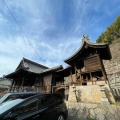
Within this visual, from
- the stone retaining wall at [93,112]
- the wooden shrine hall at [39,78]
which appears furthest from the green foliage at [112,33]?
the stone retaining wall at [93,112]

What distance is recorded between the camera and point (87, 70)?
969 cm

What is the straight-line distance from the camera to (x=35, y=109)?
364 centimetres

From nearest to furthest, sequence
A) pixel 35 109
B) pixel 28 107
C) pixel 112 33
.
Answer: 1. pixel 28 107
2. pixel 35 109
3. pixel 112 33

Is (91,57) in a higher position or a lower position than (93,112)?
higher

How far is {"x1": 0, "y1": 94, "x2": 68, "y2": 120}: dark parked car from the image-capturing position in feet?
9.93

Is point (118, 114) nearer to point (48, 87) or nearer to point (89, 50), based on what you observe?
point (89, 50)

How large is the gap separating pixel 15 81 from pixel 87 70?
13.8m

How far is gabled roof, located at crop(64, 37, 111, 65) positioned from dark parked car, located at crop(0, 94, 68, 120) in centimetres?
623

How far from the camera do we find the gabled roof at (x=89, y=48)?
8986mm

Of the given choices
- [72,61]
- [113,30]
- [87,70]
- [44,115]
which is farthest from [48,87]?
[113,30]

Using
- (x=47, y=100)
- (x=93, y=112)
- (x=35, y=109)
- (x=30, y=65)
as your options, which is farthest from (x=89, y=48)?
(x=30, y=65)

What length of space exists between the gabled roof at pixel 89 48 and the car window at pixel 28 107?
7.40 meters

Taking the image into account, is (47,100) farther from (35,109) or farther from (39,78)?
(39,78)

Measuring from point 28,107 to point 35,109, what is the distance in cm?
30
